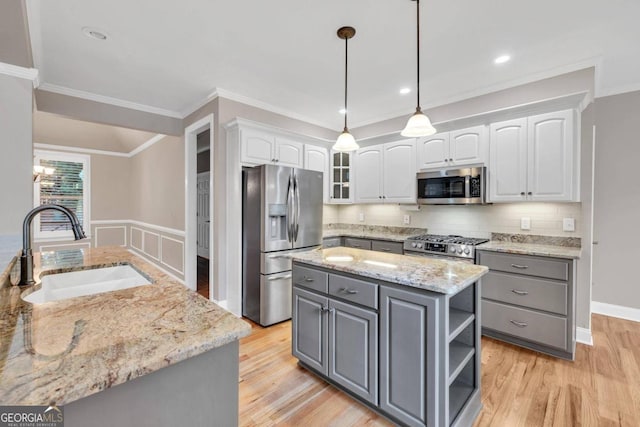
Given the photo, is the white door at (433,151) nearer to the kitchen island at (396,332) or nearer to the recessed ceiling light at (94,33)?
the kitchen island at (396,332)

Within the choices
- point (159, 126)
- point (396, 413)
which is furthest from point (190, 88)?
point (396, 413)

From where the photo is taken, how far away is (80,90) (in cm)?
341

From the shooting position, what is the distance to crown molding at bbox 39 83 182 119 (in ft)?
10.8

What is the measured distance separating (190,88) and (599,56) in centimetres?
414

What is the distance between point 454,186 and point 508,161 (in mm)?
571

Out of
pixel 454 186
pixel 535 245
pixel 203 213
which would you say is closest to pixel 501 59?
pixel 454 186

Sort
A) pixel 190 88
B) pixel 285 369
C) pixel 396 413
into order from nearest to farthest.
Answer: pixel 396 413 → pixel 285 369 → pixel 190 88

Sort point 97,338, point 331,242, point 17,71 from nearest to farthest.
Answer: point 97,338, point 17,71, point 331,242

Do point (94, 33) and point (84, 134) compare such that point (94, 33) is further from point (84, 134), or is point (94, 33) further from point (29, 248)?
point (84, 134)

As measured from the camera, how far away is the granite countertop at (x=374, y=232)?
389cm

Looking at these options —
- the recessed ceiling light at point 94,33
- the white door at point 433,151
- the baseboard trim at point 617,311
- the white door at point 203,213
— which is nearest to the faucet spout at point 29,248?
the recessed ceiling light at point 94,33

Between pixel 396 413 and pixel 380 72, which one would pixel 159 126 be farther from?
pixel 396 413

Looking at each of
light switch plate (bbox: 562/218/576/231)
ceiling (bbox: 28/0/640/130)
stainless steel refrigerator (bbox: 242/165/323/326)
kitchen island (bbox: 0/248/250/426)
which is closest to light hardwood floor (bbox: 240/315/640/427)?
stainless steel refrigerator (bbox: 242/165/323/326)

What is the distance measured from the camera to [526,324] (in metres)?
2.61
